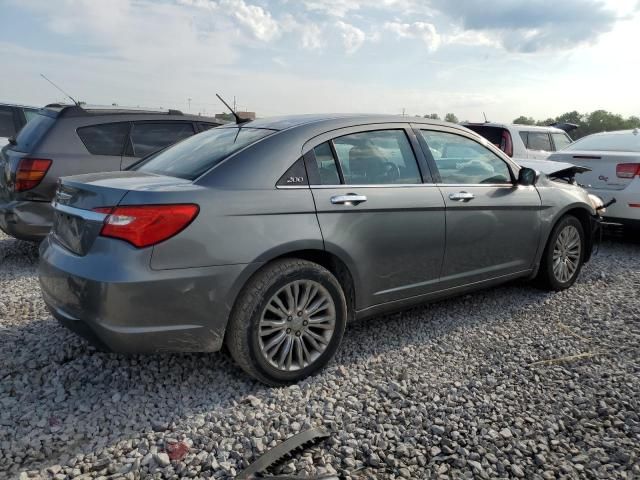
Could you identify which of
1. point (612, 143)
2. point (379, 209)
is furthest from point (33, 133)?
point (612, 143)

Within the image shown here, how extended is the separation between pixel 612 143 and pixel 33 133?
284 inches

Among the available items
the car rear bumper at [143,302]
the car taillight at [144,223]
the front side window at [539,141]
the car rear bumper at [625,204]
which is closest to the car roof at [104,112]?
the car rear bumper at [143,302]

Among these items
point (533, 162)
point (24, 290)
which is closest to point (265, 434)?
point (24, 290)

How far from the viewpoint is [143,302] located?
262 centimetres

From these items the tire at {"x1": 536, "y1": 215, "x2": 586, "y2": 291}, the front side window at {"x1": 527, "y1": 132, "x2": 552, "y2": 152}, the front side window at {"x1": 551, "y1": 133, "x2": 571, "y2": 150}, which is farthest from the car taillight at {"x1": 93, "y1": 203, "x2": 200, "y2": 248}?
the front side window at {"x1": 551, "y1": 133, "x2": 571, "y2": 150}

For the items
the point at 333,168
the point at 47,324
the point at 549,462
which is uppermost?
the point at 333,168

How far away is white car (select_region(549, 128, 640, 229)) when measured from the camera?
6445mm

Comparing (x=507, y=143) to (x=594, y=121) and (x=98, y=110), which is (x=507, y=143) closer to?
(x=98, y=110)

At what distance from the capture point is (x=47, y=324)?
→ 3902 millimetres

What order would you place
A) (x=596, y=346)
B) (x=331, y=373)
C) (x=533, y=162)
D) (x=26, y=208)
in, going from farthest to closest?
(x=533, y=162), (x=26, y=208), (x=596, y=346), (x=331, y=373)

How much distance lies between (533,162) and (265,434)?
534 centimetres

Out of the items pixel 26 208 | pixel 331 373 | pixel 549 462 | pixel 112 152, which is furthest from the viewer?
pixel 112 152

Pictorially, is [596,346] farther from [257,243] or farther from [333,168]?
[257,243]

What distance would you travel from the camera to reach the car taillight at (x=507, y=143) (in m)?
9.22
